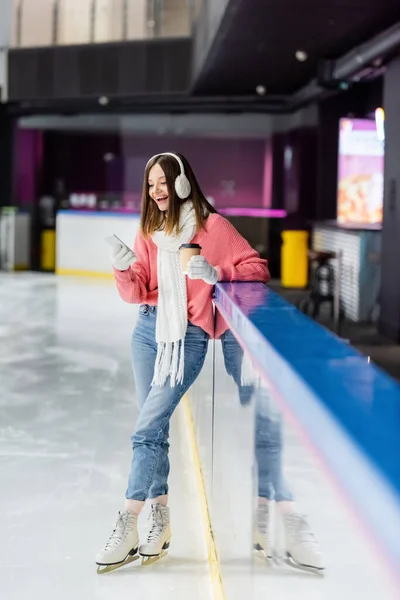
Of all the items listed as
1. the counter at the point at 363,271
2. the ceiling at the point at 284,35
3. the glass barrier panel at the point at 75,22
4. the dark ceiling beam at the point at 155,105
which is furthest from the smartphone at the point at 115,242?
the glass barrier panel at the point at 75,22

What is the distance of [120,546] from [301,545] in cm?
154

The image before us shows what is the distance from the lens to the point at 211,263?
2912 mm

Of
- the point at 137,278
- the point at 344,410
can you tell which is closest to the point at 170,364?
the point at 137,278

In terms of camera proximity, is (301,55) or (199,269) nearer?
(199,269)

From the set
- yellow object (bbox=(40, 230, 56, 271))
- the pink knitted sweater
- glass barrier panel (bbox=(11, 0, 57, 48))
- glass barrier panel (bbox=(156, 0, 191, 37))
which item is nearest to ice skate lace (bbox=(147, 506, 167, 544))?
the pink knitted sweater

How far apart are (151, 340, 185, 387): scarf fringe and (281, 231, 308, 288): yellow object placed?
407 inches

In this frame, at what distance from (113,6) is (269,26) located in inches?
256

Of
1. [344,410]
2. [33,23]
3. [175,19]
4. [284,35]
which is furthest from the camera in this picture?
[33,23]

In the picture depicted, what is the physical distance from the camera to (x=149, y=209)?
2.86 meters

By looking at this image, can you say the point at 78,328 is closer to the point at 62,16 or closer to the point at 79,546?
the point at 79,546

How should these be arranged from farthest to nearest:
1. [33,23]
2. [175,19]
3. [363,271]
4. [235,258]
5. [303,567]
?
[33,23]
[175,19]
[363,271]
[235,258]
[303,567]

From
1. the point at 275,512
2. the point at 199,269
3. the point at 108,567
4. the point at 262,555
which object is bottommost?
the point at 108,567

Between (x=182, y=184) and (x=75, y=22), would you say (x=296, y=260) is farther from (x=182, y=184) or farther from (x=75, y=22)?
(x=182, y=184)

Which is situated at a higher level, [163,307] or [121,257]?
[121,257]
